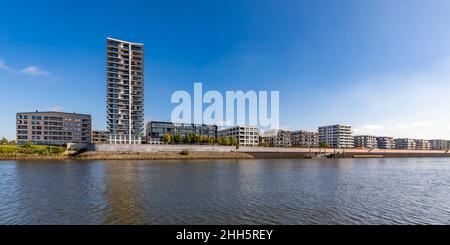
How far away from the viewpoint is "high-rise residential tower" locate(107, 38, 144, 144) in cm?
12375

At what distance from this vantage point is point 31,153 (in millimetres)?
90750

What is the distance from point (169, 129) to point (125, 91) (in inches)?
1884

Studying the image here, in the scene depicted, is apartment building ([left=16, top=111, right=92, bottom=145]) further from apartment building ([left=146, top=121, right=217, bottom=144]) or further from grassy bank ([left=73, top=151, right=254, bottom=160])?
grassy bank ([left=73, top=151, right=254, bottom=160])

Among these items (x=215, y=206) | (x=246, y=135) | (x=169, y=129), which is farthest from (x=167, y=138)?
(x=215, y=206)

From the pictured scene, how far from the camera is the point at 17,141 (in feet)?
421

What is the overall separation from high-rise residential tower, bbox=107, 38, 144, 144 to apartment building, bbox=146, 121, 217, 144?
25.9 metres

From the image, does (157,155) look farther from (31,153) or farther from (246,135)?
(246,135)

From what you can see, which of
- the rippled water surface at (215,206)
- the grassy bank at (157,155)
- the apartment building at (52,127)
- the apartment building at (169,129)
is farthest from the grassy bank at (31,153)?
the rippled water surface at (215,206)

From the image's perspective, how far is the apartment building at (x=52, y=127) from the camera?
5143 inches

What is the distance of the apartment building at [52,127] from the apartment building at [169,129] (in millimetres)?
39172

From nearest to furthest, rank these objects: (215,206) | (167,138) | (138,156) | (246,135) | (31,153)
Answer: (215,206), (31,153), (138,156), (167,138), (246,135)
